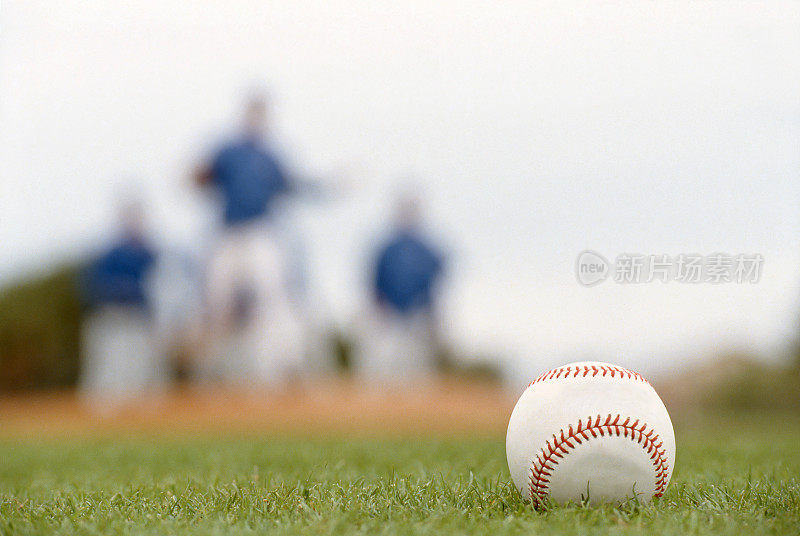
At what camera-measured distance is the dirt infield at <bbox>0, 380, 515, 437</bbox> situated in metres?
10.3

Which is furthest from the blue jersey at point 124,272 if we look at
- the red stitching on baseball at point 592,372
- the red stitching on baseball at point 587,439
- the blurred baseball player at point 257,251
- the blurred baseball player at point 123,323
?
the red stitching on baseball at point 587,439

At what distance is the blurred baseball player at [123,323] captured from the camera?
12.2 metres

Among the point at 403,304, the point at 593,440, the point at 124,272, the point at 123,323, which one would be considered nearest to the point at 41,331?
the point at 123,323

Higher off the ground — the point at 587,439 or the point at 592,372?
the point at 592,372

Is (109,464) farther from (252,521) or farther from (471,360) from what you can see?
(471,360)

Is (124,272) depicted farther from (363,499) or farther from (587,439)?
(587,439)

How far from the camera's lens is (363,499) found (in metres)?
3.13

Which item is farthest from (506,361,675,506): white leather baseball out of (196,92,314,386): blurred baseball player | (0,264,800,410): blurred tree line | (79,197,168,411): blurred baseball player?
(0,264,800,410): blurred tree line

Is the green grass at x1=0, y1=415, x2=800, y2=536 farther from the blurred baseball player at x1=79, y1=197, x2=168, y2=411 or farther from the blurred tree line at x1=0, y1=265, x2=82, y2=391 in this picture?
the blurred tree line at x1=0, y1=265, x2=82, y2=391

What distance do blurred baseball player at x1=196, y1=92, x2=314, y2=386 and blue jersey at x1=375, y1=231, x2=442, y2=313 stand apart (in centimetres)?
215

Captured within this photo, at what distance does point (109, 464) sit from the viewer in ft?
18.0

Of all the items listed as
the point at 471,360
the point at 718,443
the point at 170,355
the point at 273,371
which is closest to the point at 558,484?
the point at 718,443

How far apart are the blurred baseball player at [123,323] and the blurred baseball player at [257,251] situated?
1.93 m

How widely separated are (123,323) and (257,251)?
3327 millimetres
